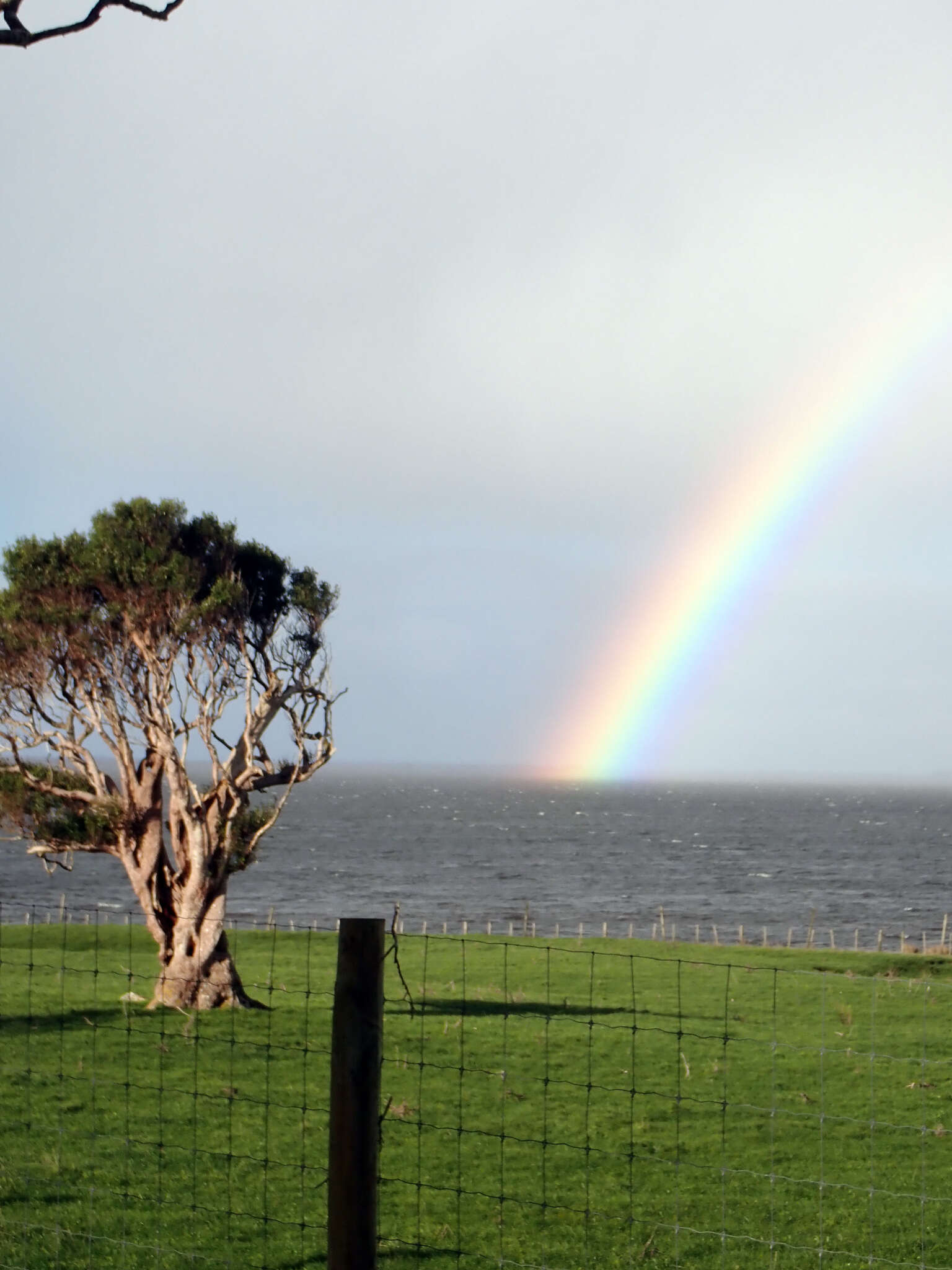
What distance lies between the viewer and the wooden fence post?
5375 mm

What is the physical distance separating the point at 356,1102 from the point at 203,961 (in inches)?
795

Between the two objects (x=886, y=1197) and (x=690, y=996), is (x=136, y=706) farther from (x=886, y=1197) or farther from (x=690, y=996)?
(x=886, y=1197)

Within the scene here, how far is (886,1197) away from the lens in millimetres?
12258

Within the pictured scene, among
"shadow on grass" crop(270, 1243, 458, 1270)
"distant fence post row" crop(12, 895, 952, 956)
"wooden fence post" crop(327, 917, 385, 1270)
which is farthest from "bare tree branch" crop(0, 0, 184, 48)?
"distant fence post row" crop(12, 895, 952, 956)

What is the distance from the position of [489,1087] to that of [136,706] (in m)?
11.6

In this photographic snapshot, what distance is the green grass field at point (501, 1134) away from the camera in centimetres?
1014

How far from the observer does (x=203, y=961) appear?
2445 cm

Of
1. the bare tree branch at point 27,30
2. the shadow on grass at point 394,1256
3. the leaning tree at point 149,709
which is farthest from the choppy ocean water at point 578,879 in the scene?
the bare tree branch at point 27,30

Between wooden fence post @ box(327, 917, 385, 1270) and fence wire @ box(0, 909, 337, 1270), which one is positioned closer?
wooden fence post @ box(327, 917, 385, 1270)

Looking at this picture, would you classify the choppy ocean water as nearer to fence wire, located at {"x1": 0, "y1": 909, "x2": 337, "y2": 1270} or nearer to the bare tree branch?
fence wire, located at {"x1": 0, "y1": 909, "x2": 337, "y2": 1270}

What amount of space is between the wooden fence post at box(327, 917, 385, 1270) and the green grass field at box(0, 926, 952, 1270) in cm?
201

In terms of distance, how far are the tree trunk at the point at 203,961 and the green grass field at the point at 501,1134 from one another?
0.93 metres

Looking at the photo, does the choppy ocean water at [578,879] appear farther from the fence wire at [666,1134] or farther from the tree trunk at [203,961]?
the fence wire at [666,1134]

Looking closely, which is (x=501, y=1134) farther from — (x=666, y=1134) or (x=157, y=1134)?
(x=666, y=1134)
